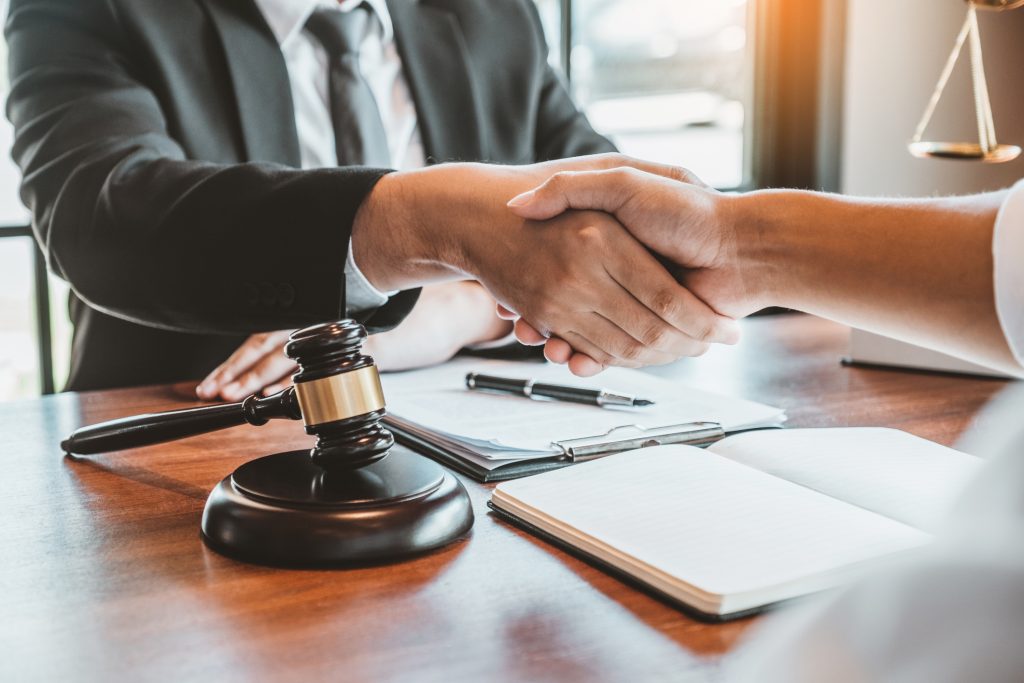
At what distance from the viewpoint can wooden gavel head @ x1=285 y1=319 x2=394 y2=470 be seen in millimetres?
698

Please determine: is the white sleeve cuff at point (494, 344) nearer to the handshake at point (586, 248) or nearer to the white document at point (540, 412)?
the white document at point (540, 412)

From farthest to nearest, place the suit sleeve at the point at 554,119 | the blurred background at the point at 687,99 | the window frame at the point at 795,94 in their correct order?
1. the window frame at the point at 795,94
2. the blurred background at the point at 687,99
3. the suit sleeve at the point at 554,119

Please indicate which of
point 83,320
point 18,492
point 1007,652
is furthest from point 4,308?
point 1007,652

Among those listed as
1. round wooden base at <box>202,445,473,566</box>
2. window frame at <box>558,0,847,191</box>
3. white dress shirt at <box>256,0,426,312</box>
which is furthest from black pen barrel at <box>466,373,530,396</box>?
window frame at <box>558,0,847,191</box>

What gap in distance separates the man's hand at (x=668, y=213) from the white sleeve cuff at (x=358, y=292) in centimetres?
24

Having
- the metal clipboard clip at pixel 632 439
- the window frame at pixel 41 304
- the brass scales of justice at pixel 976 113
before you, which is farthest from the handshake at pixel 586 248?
the window frame at pixel 41 304

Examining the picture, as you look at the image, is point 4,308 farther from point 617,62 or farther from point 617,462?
point 617,462

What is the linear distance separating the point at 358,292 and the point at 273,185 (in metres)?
0.16

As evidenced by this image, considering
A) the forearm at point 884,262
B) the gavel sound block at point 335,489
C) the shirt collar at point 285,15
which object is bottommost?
the gavel sound block at point 335,489

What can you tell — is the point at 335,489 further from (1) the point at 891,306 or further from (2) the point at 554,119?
(2) the point at 554,119

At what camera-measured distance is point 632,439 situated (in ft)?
3.00

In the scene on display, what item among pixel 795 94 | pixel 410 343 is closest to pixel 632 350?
pixel 410 343

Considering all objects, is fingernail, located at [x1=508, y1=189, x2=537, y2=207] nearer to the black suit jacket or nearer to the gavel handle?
the black suit jacket

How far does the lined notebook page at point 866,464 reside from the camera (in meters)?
0.69
